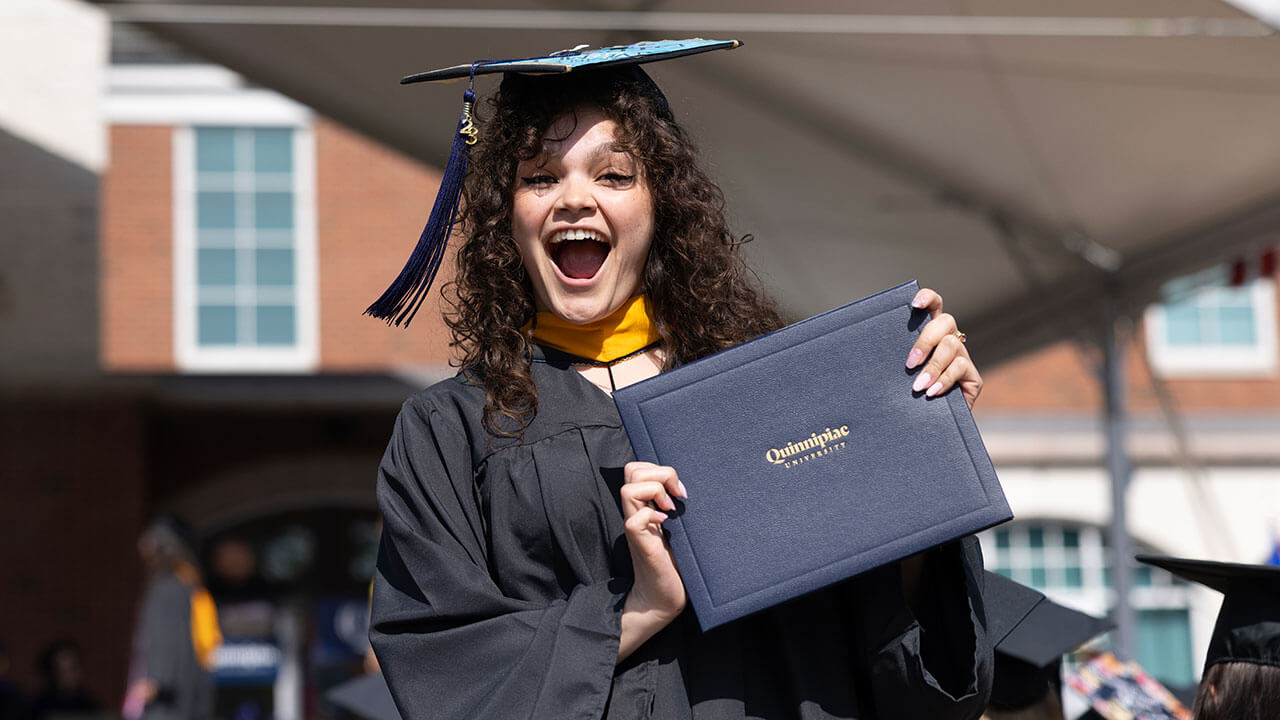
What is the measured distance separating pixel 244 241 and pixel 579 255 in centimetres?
1182

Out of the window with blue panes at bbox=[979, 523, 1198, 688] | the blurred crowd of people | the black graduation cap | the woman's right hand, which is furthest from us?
Answer: the window with blue panes at bbox=[979, 523, 1198, 688]

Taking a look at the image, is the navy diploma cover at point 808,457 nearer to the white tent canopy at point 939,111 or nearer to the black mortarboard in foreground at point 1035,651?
the black mortarboard in foreground at point 1035,651

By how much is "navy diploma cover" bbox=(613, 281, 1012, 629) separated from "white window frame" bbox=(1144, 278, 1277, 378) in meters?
13.4

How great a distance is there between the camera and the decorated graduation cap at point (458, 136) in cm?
193

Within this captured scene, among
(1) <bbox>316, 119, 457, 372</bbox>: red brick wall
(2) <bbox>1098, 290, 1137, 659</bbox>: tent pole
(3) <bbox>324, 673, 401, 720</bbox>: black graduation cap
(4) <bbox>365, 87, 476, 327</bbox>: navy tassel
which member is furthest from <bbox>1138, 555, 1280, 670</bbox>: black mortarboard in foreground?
(1) <bbox>316, 119, 457, 372</bbox>: red brick wall

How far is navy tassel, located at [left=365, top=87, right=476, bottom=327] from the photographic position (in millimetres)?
2033

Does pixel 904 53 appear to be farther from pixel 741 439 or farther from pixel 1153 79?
pixel 741 439

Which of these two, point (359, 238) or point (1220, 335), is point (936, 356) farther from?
point (1220, 335)

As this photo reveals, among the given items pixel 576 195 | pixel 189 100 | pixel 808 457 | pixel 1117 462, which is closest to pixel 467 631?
pixel 808 457

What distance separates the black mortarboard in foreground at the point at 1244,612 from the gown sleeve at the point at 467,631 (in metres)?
0.83

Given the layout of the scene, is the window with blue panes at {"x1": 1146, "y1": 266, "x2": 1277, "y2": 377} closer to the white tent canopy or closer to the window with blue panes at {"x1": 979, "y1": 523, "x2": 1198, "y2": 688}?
the window with blue panes at {"x1": 979, "y1": 523, "x2": 1198, "y2": 688}

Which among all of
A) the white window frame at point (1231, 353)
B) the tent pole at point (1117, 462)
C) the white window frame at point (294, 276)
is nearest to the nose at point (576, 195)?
the tent pole at point (1117, 462)

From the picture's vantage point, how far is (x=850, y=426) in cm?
177

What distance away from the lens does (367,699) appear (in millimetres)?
3525
